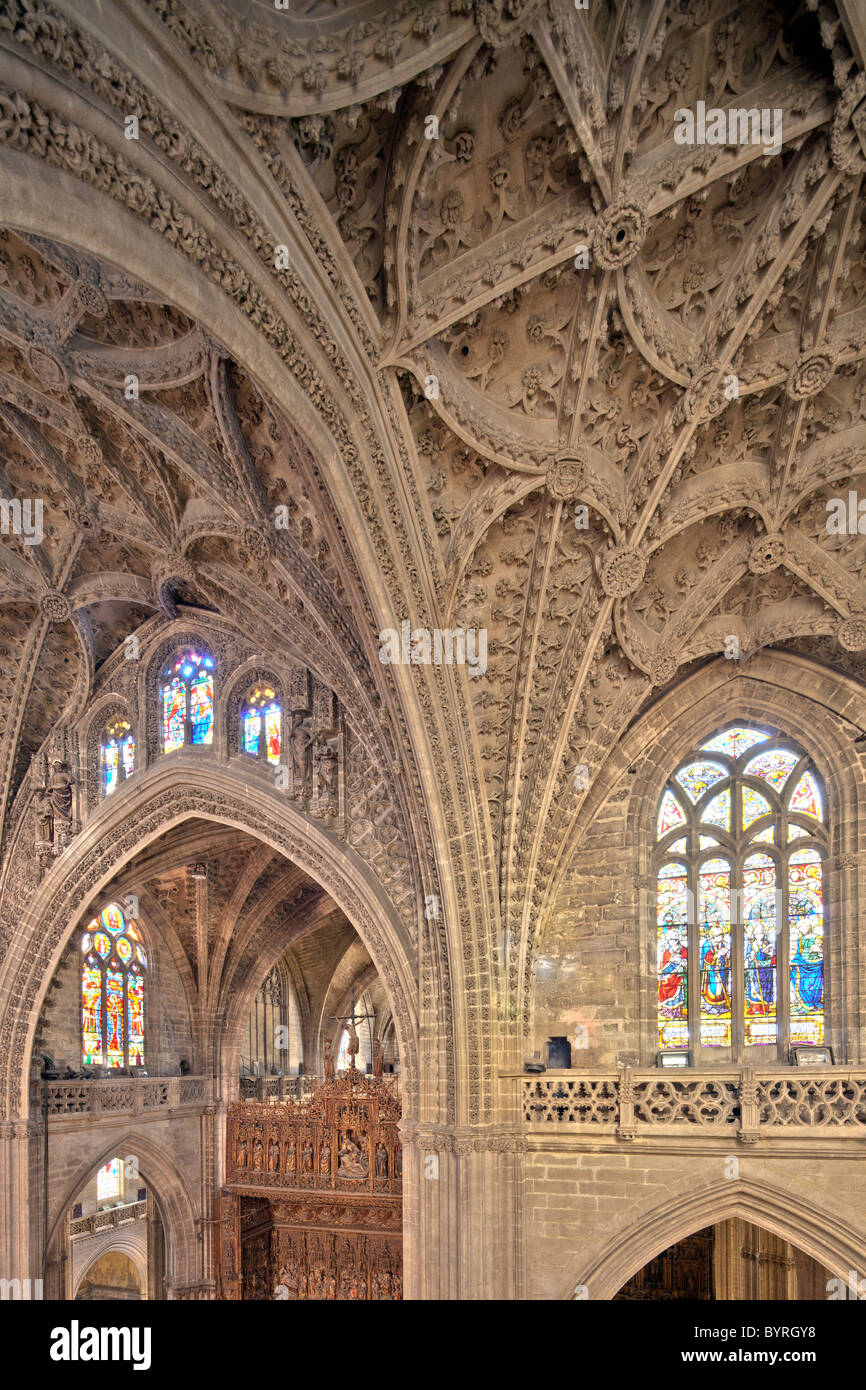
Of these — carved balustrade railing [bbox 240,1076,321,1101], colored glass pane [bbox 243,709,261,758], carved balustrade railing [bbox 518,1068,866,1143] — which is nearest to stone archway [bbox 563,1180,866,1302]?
carved balustrade railing [bbox 518,1068,866,1143]

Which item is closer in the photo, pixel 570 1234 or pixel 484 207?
pixel 484 207

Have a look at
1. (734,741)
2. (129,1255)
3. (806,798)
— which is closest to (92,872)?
(734,741)

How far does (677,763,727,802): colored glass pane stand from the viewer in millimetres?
13289

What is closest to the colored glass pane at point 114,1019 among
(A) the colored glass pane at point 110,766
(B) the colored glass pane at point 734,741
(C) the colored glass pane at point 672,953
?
(A) the colored glass pane at point 110,766

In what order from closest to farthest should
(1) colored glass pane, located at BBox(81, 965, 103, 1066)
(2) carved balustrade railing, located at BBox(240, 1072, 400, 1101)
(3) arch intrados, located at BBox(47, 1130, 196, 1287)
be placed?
(1) colored glass pane, located at BBox(81, 965, 103, 1066), (3) arch intrados, located at BBox(47, 1130, 196, 1287), (2) carved balustrade railing, located at BBox(240, 1072, 400, 1101)

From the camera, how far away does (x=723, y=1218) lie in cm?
1088

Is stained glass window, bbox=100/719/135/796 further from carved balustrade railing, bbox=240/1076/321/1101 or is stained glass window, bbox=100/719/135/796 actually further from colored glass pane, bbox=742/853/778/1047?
colored glass pane, bbox=742/853/778/1047

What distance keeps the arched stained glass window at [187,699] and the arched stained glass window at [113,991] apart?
4794 mm

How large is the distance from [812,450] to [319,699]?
272 inches

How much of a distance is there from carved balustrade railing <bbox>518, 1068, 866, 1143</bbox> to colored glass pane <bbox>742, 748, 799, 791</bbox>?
3.77 metres

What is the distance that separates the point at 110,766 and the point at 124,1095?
20.4 ft

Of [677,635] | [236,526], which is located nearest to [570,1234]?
[677,635]

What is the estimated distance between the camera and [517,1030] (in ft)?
39.4

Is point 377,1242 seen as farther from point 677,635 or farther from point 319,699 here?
point 677,635
